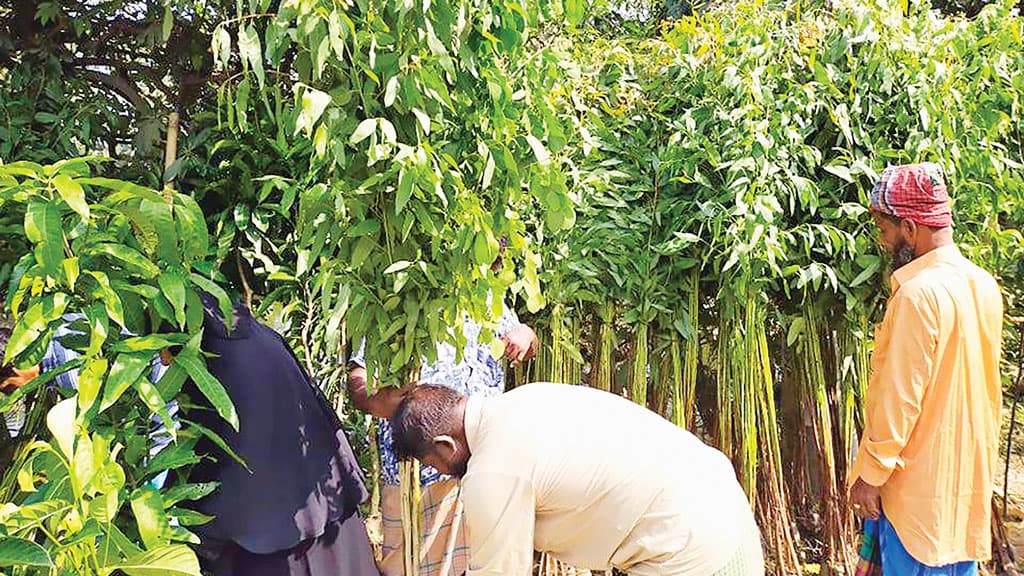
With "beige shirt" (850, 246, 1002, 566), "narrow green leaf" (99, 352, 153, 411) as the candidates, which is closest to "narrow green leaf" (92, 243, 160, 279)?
"narrow green leaf" (99, 352, 153, 411)

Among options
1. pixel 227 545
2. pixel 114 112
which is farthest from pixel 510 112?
pixel 114 112

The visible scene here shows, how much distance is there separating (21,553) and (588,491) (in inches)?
34.0

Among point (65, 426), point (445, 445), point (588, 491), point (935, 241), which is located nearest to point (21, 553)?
point (65, 426)

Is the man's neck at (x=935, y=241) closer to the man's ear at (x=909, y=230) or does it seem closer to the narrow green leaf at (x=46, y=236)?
the man's ear at (x=909, y=230)

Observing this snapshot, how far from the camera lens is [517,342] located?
2.44 metres

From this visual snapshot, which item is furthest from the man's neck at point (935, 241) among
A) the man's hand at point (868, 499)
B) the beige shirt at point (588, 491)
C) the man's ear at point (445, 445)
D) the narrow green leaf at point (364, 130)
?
the narrow green leaf at point (364, 130)

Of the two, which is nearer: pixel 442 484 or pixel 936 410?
pixel 936 410

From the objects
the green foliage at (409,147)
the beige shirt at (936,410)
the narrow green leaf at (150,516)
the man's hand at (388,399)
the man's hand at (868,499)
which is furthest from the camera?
the man's hand at (868,499)

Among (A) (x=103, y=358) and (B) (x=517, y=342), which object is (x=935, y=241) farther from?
(A) (x=103, y=358)

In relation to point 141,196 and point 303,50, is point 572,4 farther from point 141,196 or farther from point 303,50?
point 141,196

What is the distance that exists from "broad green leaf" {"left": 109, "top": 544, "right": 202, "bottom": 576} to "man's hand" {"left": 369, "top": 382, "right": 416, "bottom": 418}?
58cm

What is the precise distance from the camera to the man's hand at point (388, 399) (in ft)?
5.73

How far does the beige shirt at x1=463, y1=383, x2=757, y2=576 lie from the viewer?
59.1 inches

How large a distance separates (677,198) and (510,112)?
1144mm
